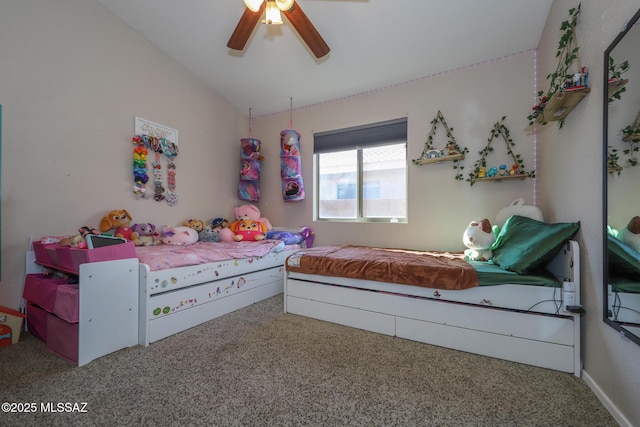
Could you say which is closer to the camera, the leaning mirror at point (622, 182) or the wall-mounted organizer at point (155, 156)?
the leaning mirror at point (622, 182)

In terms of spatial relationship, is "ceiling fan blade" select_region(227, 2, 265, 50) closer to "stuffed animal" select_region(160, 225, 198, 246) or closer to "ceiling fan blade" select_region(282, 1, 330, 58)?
"ceiling fan blade" select_region(282, 1, 330, 58)

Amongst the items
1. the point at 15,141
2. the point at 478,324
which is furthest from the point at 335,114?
the point at 15,141

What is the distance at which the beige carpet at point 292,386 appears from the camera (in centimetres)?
111

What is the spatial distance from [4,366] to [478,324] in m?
2.87

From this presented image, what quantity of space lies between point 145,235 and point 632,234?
3.41 metres

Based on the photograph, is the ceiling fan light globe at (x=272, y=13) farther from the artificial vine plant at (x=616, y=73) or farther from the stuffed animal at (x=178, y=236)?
the stuffed animal at (x=178, y=236)

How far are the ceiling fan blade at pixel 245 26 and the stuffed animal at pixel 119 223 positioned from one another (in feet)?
6.13

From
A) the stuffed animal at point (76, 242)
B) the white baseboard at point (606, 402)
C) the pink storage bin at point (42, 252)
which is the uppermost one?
the stuffed animal at point (76, 242)

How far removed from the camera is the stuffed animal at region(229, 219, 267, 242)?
10.2 ft

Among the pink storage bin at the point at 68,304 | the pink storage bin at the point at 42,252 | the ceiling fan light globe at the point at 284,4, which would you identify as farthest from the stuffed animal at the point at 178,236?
the ceiling fan light globe at the point at 284,4

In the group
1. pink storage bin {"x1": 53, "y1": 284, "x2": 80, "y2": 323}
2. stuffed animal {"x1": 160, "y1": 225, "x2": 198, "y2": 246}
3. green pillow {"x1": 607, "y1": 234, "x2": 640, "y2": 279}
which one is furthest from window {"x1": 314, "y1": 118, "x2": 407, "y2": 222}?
pink storage bin {"x1": 53, "y1": 284, "x2": 80, "y2": 323}

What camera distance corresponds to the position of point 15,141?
1.94 meters

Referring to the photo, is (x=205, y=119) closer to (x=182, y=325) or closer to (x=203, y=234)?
(x=203, y=234)

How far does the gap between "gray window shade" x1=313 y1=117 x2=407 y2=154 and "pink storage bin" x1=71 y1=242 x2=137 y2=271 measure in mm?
2413
